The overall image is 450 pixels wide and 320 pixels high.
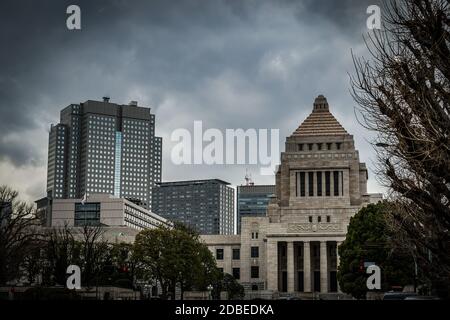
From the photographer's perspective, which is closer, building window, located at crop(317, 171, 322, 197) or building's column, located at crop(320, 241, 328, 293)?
building's column, located at crop(320, 241, 328, 293)

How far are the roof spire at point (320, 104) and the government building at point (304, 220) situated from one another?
1858 mm

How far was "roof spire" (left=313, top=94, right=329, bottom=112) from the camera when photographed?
136 m

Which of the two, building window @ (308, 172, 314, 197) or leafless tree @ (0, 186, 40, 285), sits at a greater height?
building window @ (308, 172, 314, 197)

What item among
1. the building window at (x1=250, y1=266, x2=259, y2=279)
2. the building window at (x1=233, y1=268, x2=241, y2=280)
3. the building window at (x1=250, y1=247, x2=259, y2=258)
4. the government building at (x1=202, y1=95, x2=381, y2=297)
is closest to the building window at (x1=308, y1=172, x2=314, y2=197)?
the government building at (x1=202, y1=95, x2=381, y2=297)

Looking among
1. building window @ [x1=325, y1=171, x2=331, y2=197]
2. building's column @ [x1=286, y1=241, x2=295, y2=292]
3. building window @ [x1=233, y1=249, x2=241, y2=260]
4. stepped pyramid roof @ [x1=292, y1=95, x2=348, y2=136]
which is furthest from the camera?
stepped pyramid roof @ [x1=292, y1=95, x2=348, y2=136]

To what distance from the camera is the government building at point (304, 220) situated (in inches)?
4540

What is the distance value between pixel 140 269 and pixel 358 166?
5362 cm

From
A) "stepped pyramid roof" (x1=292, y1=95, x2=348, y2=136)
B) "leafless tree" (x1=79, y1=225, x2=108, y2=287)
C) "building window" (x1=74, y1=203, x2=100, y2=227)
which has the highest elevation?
"stepped pyramid roof" (x1=292, y1=95, x2=348, y2=136)

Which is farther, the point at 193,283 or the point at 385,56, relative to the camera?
the point at 193,283

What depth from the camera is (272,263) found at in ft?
379

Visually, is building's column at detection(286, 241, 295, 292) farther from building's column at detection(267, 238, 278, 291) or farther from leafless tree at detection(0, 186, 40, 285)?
leafless tree at detection(0, 186, 40, 285)
